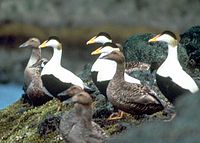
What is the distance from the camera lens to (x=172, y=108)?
1409cm

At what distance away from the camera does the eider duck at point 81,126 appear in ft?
32.6

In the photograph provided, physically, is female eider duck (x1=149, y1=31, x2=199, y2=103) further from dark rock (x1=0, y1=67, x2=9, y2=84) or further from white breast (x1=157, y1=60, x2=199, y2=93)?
dark rock (x1=0, y1=67, x2=9, y2=84)

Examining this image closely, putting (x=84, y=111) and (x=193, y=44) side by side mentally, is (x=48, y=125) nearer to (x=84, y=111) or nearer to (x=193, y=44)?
(x=84, y=111)

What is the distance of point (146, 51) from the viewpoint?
18797 millimetres

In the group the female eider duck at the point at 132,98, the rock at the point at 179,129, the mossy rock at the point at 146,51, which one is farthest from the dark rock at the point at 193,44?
the rock at the point at 179,129

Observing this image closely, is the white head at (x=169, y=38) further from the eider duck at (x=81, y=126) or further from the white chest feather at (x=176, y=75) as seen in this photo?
the eider duck at (x=81, y=126)

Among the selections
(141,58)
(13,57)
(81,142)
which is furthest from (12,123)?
(13,57)

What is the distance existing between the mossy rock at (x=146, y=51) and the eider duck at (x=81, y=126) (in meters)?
7.22

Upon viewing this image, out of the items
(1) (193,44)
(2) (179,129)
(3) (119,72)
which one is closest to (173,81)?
(3) (119,72)

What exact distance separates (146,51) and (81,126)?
8944mm

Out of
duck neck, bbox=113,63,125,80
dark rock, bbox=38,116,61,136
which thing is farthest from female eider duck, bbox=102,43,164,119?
dark rock, bbox=38,116,61,136

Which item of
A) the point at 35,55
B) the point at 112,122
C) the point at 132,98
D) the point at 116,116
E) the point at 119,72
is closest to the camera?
the point at 132,98

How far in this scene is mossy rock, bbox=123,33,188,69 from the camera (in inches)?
717

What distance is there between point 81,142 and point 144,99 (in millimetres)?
3313
